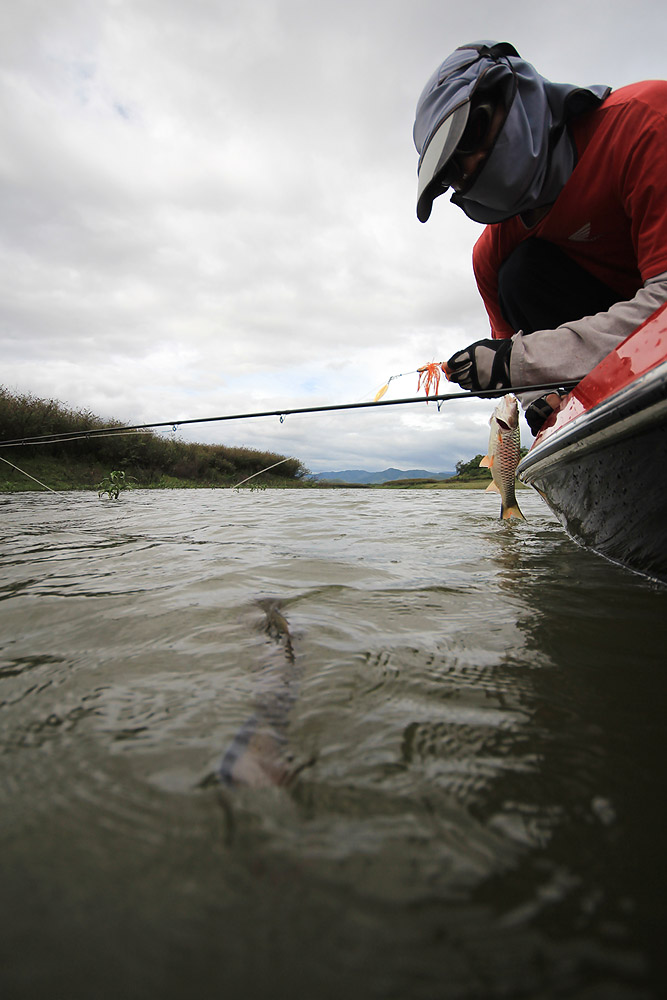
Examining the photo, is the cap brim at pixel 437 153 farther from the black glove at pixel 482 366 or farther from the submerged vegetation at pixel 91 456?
the submerged vegetation at pixel 91 456

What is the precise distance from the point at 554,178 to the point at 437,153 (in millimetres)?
656

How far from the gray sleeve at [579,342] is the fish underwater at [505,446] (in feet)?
7.34

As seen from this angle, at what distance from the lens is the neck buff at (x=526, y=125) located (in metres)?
2.31

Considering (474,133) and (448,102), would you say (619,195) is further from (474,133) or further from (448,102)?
(448,102)

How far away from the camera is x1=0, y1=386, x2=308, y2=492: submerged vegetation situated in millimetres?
13406

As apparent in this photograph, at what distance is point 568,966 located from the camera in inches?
19.0

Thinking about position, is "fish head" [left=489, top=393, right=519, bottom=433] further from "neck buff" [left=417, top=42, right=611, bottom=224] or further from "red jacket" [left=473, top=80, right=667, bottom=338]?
"neck buff" [left=417, top=42, right=611, bottom=224]

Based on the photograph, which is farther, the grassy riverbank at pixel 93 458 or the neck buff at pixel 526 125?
the grassy riverbank at pixel 93 458

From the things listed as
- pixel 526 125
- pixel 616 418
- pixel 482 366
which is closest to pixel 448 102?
pixel 526 125

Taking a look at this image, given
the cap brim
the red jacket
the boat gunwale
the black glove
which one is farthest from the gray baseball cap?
the boat gunwale

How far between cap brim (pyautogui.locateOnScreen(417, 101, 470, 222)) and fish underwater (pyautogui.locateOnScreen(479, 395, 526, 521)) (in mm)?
2223

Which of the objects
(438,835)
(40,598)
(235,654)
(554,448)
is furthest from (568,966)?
(554,448)

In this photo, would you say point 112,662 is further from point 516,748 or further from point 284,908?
point 516,748

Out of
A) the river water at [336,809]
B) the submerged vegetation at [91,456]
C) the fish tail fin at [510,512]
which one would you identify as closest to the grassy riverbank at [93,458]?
the submerged vegetation at [91,456]
